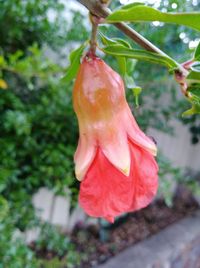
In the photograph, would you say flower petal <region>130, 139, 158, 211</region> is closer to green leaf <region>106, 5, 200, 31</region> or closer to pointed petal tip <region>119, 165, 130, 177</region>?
pointed petal tip <region>119, 165, 130, 177</region>

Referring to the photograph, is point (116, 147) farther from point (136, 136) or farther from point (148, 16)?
point (148, 16)

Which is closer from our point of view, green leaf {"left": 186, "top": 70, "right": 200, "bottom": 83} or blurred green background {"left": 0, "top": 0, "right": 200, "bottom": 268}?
green leaf {"left": 186, "top": 70, "right": 200, "bottom": 83}

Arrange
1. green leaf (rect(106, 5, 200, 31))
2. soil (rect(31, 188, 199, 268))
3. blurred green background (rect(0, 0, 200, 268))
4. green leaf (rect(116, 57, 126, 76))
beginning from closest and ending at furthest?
green leaf (rect(106, 5, 200, 31))
green leaf (rect(116, 57, 126, 76))
blurred green background (rect(0, 0, 200, 268))
soil (rect(31, 188, 199, 268))

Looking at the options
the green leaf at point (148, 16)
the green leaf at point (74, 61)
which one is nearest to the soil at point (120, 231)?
the green leaf at point (74, 61)

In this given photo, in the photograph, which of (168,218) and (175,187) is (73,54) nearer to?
(168,218)

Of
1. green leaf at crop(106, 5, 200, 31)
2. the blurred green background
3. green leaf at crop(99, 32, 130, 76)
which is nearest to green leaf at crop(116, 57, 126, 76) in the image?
green leaf at crop(99, 32, 130, 76)

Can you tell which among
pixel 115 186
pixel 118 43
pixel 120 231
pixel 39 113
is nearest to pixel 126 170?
pixel 115 186
